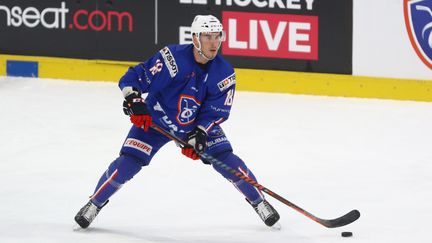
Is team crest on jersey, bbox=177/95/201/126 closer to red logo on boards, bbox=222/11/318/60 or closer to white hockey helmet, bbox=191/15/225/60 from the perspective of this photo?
white hockey helmet, bbox=191/15/225/60

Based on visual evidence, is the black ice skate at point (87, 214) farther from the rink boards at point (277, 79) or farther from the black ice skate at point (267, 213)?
the rink boards at point (277, 79)

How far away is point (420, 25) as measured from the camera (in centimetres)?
843

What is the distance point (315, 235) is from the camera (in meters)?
5.73

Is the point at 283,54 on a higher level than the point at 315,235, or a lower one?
higher

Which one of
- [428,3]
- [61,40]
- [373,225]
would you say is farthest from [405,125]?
[61,40]

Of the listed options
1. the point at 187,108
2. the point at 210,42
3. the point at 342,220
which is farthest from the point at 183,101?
the point at 342,220

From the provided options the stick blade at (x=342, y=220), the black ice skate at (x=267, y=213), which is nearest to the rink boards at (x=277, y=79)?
the stick blade at (x=342, y=220)

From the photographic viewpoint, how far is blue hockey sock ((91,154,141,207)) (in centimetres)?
561

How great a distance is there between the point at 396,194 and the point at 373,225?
62cm

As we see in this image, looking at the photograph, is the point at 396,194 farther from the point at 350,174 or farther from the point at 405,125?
the point at 405,125

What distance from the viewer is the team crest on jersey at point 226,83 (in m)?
5.60

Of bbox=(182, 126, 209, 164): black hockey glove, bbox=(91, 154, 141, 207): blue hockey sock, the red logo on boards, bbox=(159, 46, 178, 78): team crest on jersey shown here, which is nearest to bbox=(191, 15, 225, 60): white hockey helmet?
bbox=(159, 46, 178, 78): team crest on jersey

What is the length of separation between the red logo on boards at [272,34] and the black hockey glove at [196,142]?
3.37 meters

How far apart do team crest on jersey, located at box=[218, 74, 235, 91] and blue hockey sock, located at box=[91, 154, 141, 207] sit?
1.71 feet
